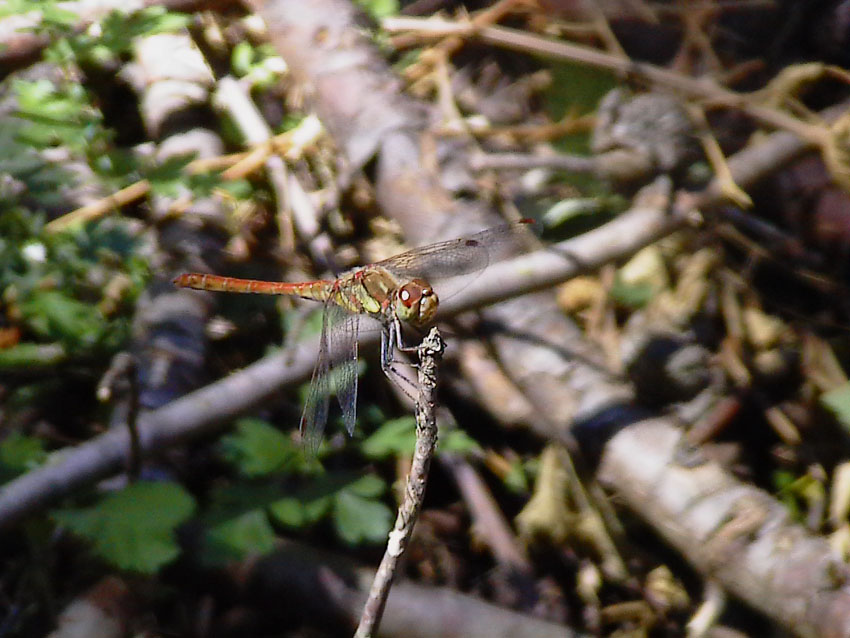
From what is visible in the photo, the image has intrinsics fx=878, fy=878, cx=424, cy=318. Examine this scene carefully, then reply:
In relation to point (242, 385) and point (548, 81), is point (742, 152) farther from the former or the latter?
point (242, 385)

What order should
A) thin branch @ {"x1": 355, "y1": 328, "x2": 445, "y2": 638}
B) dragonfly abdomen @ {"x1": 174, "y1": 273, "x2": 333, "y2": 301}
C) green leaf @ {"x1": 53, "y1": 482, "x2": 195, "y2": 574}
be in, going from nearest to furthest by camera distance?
thin branch @ {"x1": 355, "y1": 328, "x2": 445, "y2": 638} < green leaf @ {"x1": 53, "y1": 482, "x2": 195, "y2": 574} < dragonfly abdomen @ {"x1": 174, "y1": 273, "x2": 333, "y2": 301}

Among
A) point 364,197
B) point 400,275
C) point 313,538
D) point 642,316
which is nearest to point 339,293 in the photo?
point 400,275

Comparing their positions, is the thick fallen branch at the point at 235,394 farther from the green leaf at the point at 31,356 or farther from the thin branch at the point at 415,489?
the thin branch at the point at 415,489

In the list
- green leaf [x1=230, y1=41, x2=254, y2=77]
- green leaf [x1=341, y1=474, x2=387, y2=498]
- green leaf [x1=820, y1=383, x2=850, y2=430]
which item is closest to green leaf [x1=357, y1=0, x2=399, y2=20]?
green leaf [x1=230, y1=41, x2=254, y2=77]

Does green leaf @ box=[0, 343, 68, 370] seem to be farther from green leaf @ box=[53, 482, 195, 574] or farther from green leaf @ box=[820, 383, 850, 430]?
green leaf @ box=[820, 383, 850, 430]

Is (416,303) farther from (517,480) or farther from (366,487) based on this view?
(517,480)
